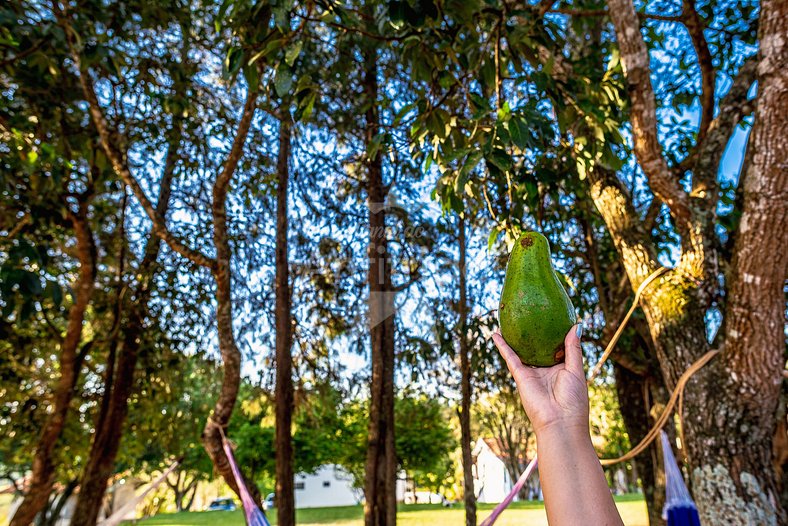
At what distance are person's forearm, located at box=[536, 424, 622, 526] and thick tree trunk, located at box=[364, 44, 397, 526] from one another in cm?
380

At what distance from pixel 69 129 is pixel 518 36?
3.37 m

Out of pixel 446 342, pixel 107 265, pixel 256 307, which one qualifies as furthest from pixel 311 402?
pixel 107 265

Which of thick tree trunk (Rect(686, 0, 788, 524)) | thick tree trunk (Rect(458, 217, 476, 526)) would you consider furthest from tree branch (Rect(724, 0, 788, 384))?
thick tree trunk (Rect(458, 217, 476, 526))

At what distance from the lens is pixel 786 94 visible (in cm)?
201

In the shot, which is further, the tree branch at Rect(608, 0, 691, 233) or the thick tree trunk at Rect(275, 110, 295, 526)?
the thick tree trunk at Rect(275, 110, 295, 526)

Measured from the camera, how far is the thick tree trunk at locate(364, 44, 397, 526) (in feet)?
15.2

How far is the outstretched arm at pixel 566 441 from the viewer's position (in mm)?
726

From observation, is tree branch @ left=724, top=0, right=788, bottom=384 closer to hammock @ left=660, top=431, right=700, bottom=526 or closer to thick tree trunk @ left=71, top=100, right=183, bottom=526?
hammock @ left=660, top=431, right=700, bottom=526

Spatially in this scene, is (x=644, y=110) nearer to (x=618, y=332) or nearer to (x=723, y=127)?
(x=723, y=127)

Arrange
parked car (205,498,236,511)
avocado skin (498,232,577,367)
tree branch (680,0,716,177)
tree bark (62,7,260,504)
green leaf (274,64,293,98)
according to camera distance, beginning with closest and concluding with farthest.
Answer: avocado skin (498,232,577,367), green leaf (274,64,293,98), tree branch (680,0,716,177), tree bark (62,7,260,504), parked car (205,498,236,511)

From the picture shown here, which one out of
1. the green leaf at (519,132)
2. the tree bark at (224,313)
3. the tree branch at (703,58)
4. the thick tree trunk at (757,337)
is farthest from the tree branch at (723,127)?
the tree bark at (224,313)

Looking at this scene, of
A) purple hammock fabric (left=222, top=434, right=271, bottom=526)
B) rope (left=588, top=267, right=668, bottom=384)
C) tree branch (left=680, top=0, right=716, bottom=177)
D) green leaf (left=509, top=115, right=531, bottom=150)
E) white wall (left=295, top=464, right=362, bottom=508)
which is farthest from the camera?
white wall (left=295, top=464, right=362, bottom=508)

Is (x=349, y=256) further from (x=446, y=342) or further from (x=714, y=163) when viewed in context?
(x=714, y=163)

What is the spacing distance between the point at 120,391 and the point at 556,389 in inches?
216
